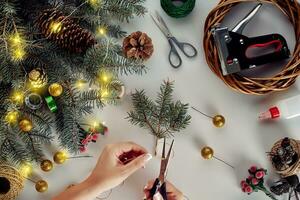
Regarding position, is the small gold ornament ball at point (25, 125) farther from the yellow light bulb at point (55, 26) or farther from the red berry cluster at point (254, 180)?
the red berry cluster at point (254, 180)

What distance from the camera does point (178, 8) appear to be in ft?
3.76

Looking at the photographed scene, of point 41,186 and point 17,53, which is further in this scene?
point 41,186

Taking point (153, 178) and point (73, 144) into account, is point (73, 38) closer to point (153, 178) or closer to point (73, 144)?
point (73, 144)

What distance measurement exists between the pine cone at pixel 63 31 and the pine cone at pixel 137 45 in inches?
2.8

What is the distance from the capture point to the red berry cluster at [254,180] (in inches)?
43.1

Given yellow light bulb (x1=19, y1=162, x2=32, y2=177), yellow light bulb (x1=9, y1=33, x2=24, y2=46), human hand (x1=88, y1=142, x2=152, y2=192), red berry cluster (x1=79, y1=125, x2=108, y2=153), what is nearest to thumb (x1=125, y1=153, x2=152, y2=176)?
human hand (x1=88, y1=142, x2=152, y2=192)

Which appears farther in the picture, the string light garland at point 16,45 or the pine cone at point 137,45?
the pine cone at point 137,45

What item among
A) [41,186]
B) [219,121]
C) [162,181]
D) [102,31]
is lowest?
[41,186]

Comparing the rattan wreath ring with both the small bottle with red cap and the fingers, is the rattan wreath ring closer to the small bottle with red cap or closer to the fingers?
the small bottle with red cap

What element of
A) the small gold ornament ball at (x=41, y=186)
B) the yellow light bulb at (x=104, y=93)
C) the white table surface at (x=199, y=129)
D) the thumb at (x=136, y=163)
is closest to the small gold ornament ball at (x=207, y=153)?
the white table surface at (x=199, y=129)

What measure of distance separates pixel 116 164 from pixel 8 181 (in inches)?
8.9

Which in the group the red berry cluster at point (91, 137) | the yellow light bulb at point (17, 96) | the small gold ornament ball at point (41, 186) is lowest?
the small gold ornament ball at point (41, 186)

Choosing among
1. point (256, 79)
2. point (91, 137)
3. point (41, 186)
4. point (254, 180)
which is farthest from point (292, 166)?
point (41, 186)

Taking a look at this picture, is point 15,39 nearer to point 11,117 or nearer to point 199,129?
point 11,117
